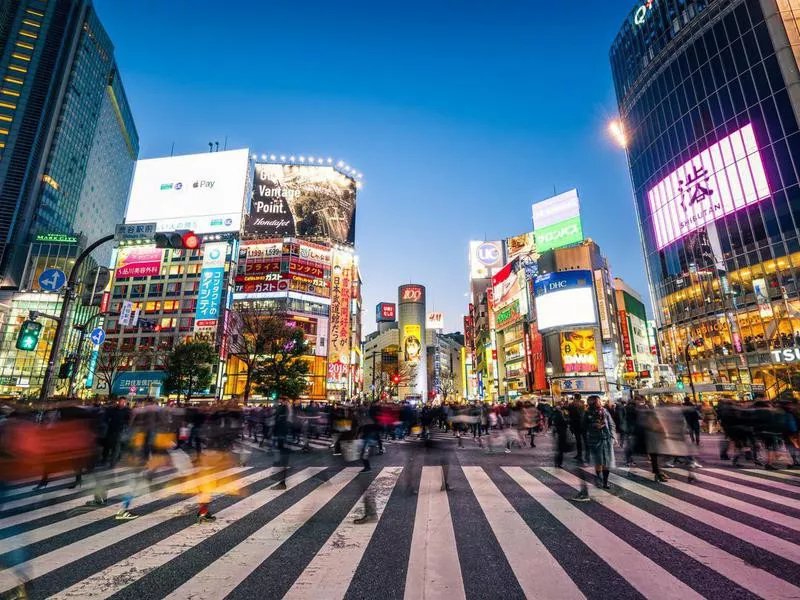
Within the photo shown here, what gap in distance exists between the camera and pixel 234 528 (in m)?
5.55

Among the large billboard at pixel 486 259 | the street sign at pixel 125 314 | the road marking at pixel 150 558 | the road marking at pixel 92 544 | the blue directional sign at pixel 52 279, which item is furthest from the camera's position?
the large billboard at pixel 486 259

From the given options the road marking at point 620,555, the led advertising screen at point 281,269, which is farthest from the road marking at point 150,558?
the led advertising screen at point 281,269

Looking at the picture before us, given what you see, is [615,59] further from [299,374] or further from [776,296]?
[299,374]

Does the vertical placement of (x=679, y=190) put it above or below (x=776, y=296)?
above

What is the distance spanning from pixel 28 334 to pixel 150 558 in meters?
10.3

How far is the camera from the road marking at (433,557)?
351cm

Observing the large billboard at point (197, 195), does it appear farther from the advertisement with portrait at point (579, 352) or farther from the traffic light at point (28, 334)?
the traffic light at point (28, 334)

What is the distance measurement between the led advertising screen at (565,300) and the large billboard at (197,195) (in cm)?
4747

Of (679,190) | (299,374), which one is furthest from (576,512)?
(679,190)

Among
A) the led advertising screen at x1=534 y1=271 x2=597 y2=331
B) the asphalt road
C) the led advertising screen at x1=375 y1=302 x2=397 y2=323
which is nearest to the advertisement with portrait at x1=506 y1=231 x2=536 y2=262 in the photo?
the led advertising screen at x1=534 y1=271 x2=597 y2=331

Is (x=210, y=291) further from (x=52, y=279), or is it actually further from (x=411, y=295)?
(x=411, y=295)

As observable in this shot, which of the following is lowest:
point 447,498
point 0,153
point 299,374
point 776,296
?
→ point 447,498

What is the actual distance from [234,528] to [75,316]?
313ft

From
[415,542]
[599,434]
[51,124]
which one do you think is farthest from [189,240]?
[51,124]
